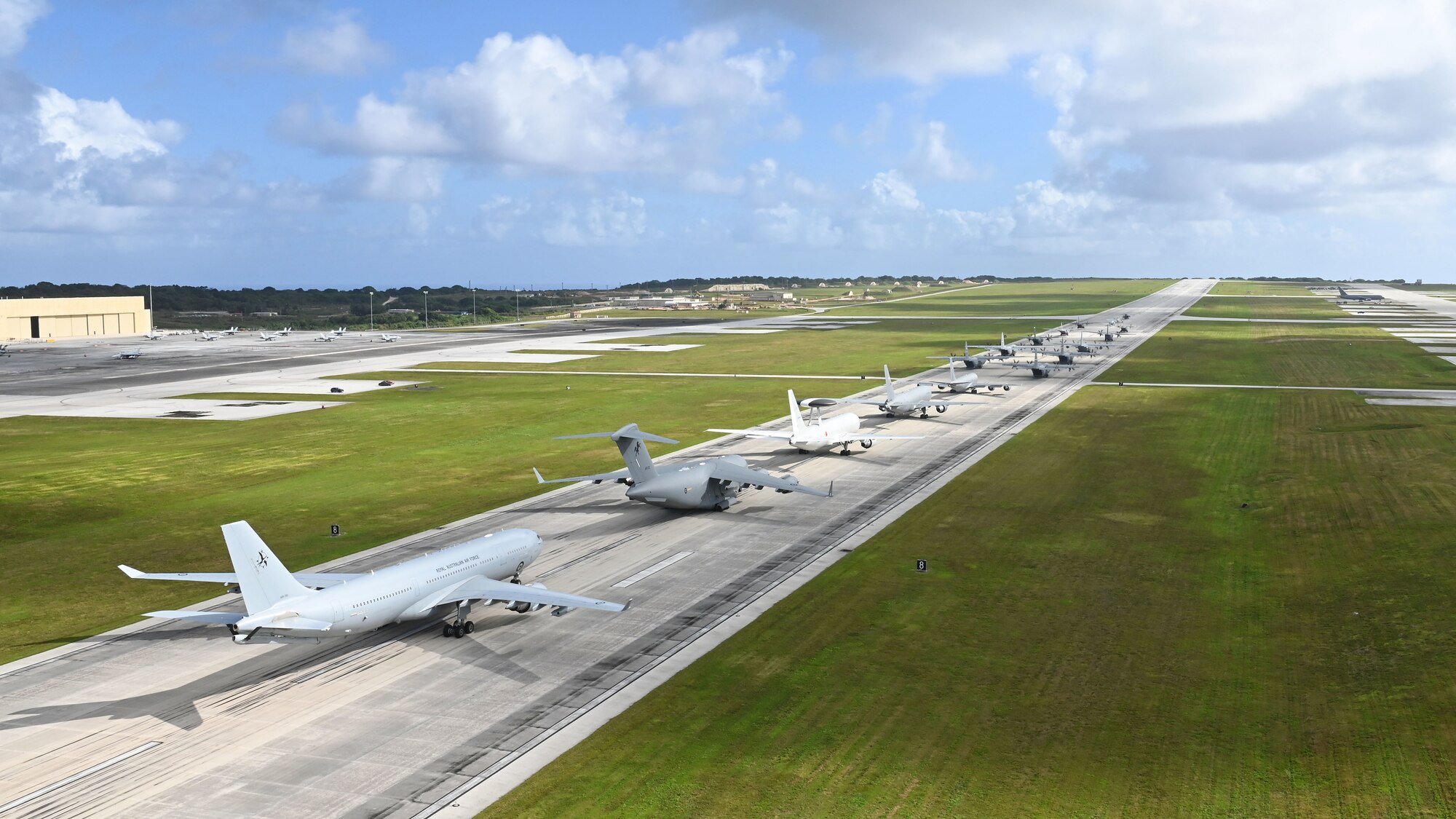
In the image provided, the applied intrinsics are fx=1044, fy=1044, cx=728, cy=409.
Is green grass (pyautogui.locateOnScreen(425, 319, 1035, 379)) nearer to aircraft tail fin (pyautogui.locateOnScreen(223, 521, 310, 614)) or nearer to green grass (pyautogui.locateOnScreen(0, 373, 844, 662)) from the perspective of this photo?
green grass (pyautogui.locateOnScreen(0, 373, 844, 662))

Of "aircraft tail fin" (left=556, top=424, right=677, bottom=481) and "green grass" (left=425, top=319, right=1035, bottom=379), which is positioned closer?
"aircraft tail fin" (left=556, top=424, right=677, bottom=481)

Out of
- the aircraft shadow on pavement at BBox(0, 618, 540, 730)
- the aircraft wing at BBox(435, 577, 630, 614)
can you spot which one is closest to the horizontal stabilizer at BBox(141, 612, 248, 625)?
the aircraft shadow on pavement at BBox(0, 618, 540, 730)

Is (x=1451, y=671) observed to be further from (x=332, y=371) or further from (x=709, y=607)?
(x=332, y=371)

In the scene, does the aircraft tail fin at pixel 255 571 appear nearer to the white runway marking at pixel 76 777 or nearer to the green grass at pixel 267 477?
the white runway marking at pixel 76 777

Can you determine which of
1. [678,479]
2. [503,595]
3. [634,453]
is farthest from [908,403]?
[503,595]

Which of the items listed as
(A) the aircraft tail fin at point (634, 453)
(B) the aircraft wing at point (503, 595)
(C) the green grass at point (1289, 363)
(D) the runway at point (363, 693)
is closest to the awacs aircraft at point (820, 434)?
(A) the aircraft tail fin at point (634, 453)

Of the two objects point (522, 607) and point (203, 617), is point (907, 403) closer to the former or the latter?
point (522, 607)
